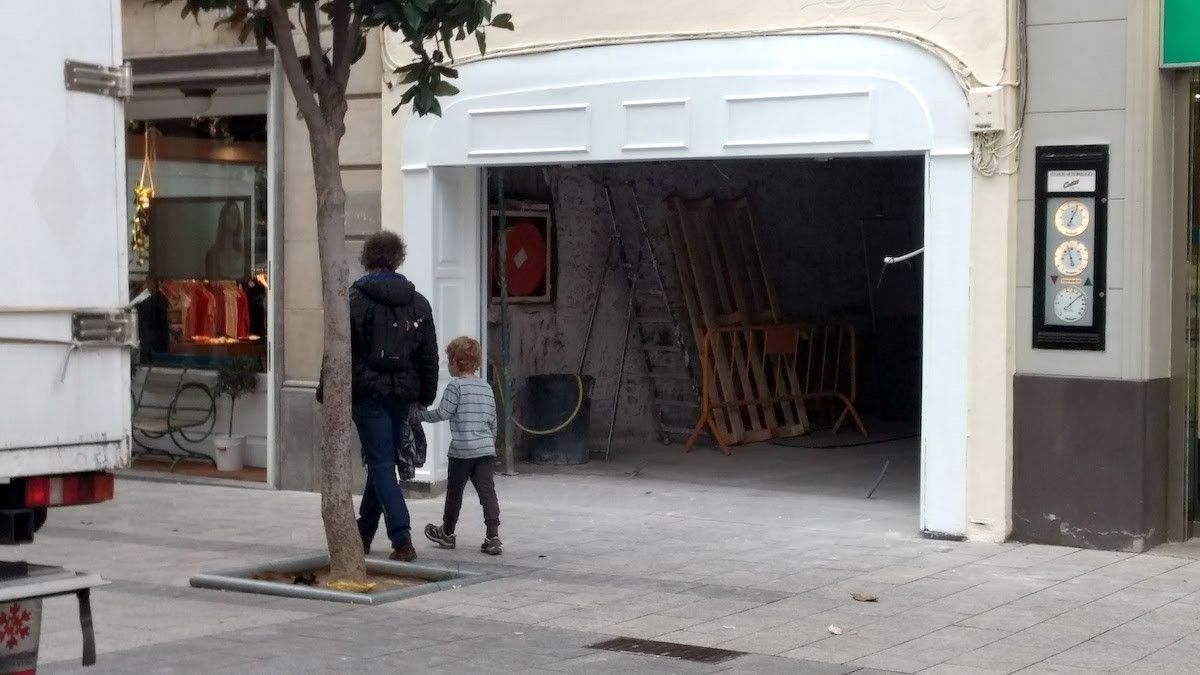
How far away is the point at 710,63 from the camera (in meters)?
11.1

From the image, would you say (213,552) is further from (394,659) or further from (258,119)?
(258,119)

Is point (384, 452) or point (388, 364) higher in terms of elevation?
point (388, 364)

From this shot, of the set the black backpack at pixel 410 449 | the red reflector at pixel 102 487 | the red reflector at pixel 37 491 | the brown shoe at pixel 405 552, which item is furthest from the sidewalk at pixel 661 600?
the red reflector at pixel 37 491

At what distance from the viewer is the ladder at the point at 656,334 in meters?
14.9

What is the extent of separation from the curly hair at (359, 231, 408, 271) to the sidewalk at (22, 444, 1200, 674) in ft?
5.94

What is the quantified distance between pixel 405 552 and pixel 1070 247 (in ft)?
14.2

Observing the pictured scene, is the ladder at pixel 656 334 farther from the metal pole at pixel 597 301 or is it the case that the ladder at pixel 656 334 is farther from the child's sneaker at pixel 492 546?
the child's sneaker at pixel 492 546

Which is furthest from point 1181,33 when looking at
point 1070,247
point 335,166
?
point 335,166

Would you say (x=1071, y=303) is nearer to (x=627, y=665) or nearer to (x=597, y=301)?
(x=627, y=665)

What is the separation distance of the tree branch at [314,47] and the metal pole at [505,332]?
416cm

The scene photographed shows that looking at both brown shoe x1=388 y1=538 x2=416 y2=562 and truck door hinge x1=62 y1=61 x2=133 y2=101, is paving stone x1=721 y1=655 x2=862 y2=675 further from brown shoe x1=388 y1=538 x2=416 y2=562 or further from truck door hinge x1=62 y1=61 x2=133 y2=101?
truck door hinge x1=62 y1=61 x2=133 y2=101

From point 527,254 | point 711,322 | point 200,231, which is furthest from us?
point 711,322

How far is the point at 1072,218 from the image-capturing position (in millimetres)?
9875

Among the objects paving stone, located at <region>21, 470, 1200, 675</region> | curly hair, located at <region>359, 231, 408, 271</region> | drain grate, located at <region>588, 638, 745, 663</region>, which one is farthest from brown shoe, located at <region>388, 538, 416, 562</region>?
drain grate, located at <region>588, 638, 745, 663</region>
